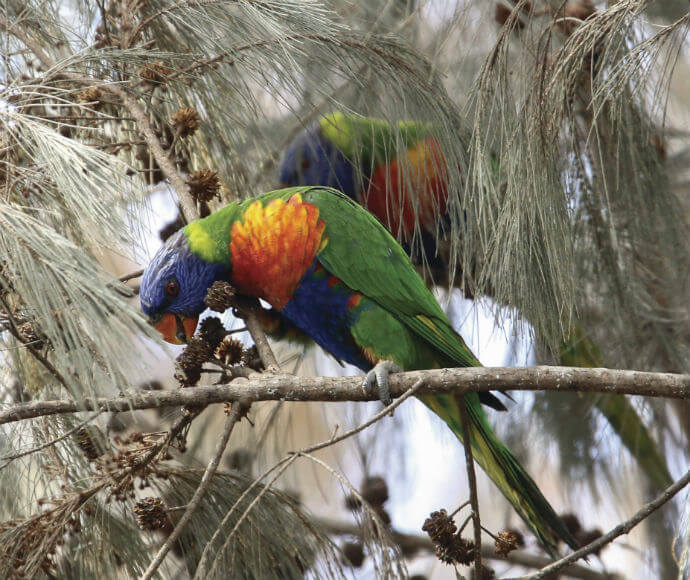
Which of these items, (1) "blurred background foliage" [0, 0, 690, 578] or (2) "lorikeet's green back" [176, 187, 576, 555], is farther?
(2) "lorikeet's green back" [176, 187, 576, 555]

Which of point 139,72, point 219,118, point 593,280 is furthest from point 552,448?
point 139,72

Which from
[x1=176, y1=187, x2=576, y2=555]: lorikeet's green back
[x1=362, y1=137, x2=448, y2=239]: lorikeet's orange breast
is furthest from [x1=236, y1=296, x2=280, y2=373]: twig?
[x1=362, y1=137, x2=448, y2=239]: lorikeet's orange breast

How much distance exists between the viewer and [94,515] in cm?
113

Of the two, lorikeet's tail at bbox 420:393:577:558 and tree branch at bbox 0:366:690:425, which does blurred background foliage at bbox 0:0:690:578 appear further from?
lorikeet's tail at bbox 420:393:577:558

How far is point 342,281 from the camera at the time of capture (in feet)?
4.97

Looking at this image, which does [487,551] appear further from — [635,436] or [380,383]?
[380,383]

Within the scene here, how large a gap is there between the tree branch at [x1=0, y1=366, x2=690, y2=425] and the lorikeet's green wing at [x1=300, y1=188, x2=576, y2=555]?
1.22 ft

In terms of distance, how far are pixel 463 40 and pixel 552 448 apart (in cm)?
123

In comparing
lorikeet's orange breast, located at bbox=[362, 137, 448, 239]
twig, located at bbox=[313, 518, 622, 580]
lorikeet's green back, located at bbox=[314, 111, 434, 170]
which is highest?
lorikeet's green back, located at bbox=[314, 111, 434, 170]

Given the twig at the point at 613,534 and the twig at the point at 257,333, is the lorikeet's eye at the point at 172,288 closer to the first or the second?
the twig at the point at 257,333

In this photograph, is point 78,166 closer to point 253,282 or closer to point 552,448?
point 253,282

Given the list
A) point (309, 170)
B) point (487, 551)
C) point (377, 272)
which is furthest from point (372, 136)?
point (487, 551)

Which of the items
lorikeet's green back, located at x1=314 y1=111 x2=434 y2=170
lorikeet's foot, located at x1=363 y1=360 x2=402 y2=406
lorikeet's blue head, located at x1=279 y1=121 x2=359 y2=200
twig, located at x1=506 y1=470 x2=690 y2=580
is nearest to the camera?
twig, located at x1=506 y1=470 x2=690 y2=580

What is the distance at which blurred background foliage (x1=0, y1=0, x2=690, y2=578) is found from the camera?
93cm
